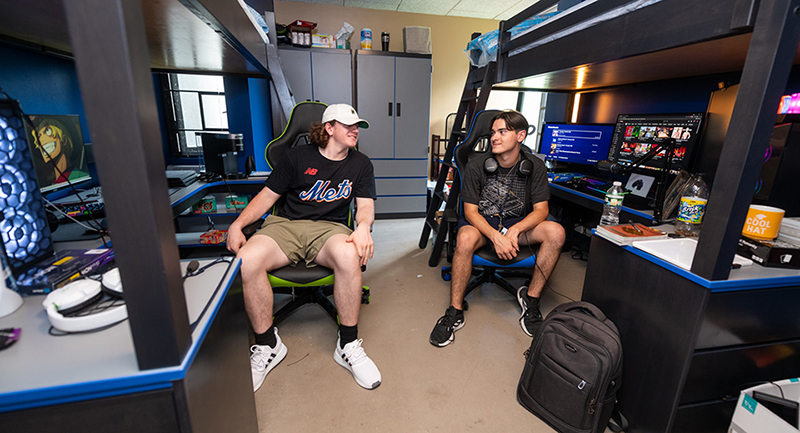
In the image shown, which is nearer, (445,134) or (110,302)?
(110,302)

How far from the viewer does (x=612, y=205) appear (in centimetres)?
191

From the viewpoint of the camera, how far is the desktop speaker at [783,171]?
150 centimetres

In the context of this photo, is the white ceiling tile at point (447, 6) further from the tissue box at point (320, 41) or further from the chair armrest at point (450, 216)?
the chair armrest at point (450, 216)

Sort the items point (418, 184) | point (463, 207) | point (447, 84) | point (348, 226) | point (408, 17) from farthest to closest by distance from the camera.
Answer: point (447, 84) → point (408, 17) → point (418, 184) → point (463, 207) → point (348, 226)

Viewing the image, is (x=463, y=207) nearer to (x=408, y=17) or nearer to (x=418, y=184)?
(x=418, y=184)

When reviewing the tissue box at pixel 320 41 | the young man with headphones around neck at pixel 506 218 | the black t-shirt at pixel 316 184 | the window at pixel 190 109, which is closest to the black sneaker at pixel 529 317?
the young man with headphones around neck at pixel 506 218

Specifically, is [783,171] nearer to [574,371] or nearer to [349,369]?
[574,371]

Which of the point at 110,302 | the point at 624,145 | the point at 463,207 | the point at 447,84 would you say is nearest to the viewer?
the point at 110,302

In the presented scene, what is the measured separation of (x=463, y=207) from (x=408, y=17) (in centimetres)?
408

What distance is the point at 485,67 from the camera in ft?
8.48

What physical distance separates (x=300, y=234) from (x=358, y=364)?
0.72m

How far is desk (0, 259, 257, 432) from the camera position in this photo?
23.6 inches

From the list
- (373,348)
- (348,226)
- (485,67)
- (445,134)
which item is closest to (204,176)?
(348,226)

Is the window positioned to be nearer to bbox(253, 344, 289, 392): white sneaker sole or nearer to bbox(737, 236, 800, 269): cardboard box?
bbox(253, 344, 289, 392): white sneaker sole
